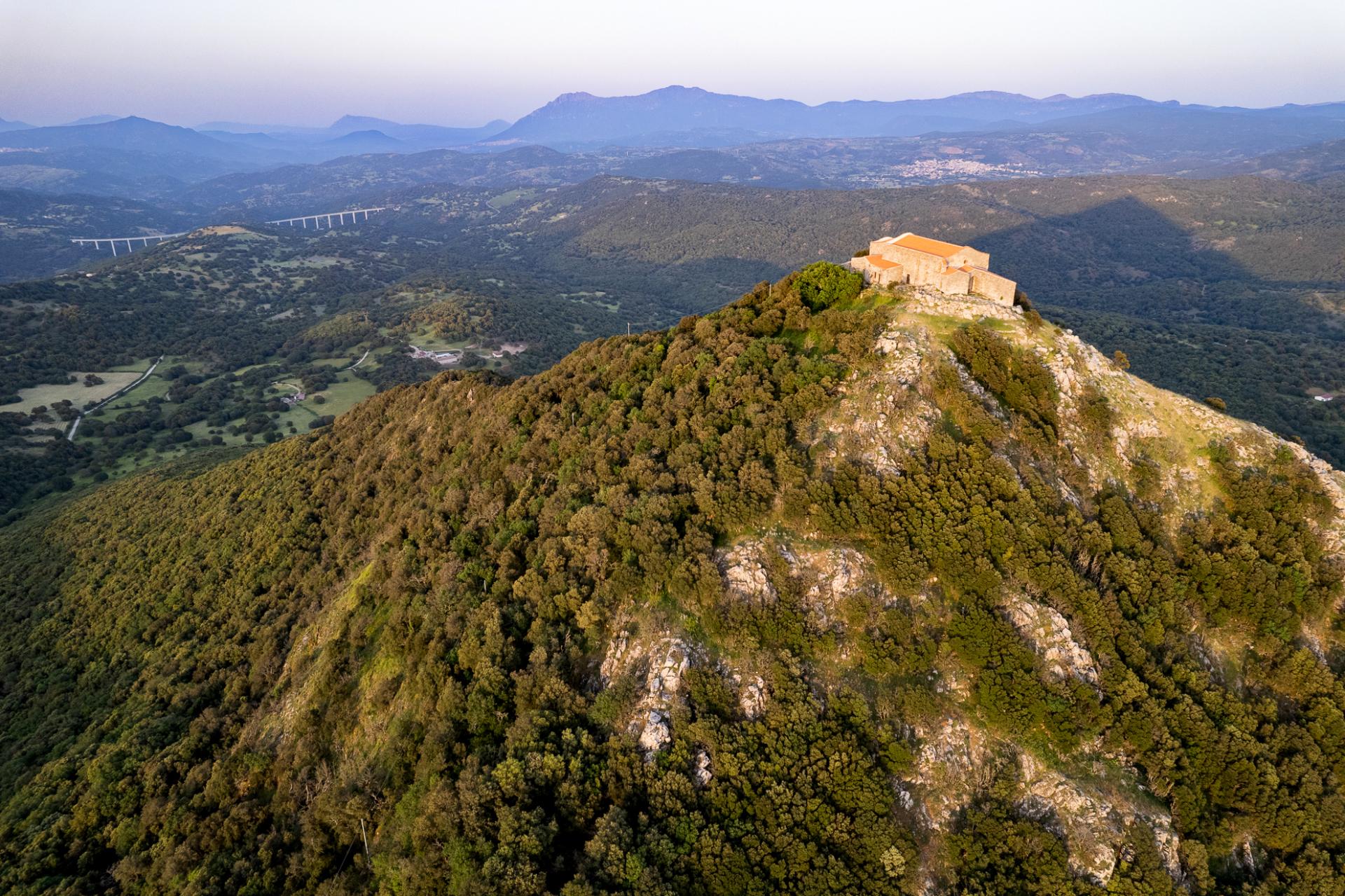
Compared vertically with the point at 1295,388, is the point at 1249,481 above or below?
above

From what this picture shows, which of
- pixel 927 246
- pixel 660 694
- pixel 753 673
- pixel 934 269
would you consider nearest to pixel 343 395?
pixel 927 246

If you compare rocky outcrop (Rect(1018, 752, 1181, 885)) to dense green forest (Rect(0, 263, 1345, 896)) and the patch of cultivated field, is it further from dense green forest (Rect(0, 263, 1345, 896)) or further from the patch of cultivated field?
the patch of cultivated field

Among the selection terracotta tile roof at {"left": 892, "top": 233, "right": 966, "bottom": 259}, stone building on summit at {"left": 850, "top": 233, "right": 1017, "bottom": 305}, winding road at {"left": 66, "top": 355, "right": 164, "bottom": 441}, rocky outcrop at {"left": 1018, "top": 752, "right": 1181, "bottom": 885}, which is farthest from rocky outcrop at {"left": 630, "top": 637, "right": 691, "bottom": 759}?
winding road at {"left": 66, "top": 355, "right": 164, "bottom": 441}

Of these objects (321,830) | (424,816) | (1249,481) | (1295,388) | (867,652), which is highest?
(1249,481)

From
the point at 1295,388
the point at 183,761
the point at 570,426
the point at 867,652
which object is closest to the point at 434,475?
the point at 570,426

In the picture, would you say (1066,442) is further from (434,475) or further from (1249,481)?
(434,475)

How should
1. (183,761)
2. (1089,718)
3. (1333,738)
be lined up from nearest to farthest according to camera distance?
1. (1089,718)
2. (1333,738)
3. (183,761)

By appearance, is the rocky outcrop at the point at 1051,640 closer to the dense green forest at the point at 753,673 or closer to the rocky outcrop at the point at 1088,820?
the dense green forest at the point at 753,673
